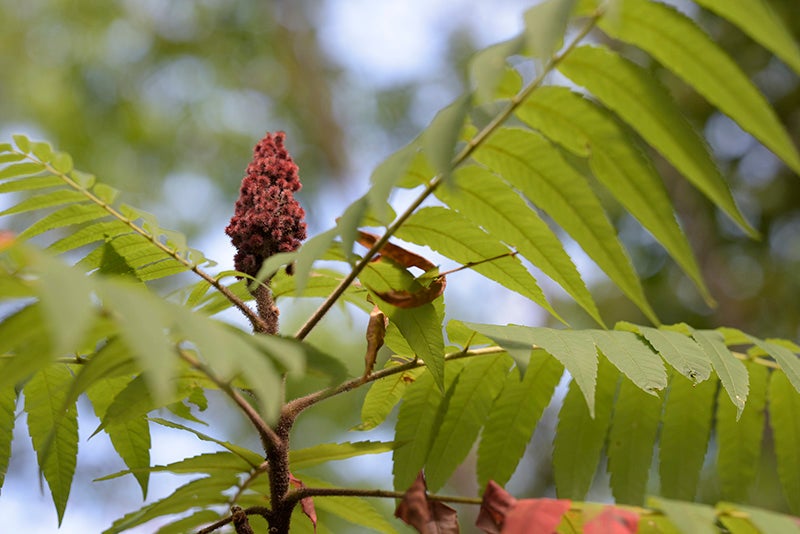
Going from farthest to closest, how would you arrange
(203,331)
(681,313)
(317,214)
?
1. (317,214)
2. (681,313)
3. (203,331)

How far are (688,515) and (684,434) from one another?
0.69 metres

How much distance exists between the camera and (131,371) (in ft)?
3.26

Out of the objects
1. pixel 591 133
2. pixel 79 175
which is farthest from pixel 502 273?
pixel 79 175

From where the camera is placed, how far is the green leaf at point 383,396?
1407mm

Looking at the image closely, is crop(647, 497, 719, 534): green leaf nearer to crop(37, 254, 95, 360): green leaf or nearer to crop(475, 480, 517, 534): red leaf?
crop(475, 480, 517, 534): red leaf

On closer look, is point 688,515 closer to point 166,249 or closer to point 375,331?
point 375,331

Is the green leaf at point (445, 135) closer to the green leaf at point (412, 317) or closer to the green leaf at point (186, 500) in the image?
the green leaf at point (412, 317)

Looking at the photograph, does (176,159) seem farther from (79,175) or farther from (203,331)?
(203,331)

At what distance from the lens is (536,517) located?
95 centimetres

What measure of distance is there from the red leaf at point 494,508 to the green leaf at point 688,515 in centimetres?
20

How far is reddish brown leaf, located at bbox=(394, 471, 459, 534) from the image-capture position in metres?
1.04

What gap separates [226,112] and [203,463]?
401 inches

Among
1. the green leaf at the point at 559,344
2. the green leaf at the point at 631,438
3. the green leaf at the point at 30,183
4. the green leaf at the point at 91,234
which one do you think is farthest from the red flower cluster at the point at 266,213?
the green leaf at the point at 631,438

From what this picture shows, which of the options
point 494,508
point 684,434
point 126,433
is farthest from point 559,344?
point 126,433
